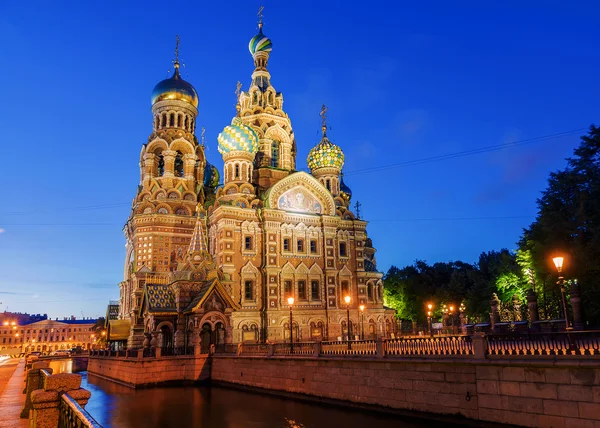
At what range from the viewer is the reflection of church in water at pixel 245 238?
30766mm

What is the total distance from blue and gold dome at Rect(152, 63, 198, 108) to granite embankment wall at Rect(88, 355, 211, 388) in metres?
27.0

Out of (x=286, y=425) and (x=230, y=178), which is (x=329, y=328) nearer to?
(x=230, y=178)

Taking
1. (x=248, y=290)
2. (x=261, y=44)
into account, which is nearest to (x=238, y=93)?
(x=261, y=44)

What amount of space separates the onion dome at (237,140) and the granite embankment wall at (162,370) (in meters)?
18.1

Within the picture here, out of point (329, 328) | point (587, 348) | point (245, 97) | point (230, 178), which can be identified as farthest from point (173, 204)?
point (587, 348)

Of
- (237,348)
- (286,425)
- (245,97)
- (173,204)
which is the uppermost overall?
(245,97)

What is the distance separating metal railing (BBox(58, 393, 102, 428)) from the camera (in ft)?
17.9

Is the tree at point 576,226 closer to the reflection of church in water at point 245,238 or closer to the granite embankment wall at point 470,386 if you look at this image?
the granite embankment wall at point 470,386

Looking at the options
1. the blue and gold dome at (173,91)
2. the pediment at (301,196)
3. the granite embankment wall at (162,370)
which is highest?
the blue and gold dome at (173,91)

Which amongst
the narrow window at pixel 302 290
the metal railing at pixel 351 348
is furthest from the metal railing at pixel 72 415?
the narrow window at pixel 302 290

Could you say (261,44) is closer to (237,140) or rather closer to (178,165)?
(237,140)

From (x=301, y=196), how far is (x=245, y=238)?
249 inches

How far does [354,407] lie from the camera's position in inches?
717

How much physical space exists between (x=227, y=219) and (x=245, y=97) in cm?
1547
